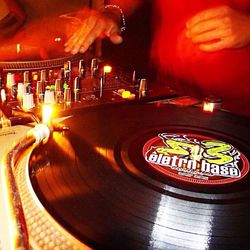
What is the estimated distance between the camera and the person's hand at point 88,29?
1.57 metres

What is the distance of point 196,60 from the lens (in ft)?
7.54

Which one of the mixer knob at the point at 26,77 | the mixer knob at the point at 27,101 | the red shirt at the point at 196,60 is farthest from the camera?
the red shirt at the point at 196,60

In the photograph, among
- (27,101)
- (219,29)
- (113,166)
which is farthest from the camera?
(219,29)

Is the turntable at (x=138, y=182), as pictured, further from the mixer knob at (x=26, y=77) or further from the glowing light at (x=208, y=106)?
the mixer knob at (x=26, y=77)

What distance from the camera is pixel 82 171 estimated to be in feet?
2.55

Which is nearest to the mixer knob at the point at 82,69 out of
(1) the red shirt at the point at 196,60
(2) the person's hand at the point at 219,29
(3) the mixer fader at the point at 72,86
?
(3) the mixer fader at the point at 72,86

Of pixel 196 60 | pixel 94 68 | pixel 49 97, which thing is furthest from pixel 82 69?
pixel 196 60

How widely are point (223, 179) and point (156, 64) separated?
5.47ft

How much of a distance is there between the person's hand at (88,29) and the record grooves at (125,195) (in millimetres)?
615

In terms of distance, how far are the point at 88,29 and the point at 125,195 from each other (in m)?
1.15

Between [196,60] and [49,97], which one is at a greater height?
[49,97]

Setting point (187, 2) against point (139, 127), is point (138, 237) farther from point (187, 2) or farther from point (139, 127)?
point (187, 2)

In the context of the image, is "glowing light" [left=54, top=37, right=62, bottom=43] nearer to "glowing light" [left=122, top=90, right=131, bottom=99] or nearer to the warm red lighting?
the warm red lighting

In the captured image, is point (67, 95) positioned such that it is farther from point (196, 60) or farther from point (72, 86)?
point (196, 60)
